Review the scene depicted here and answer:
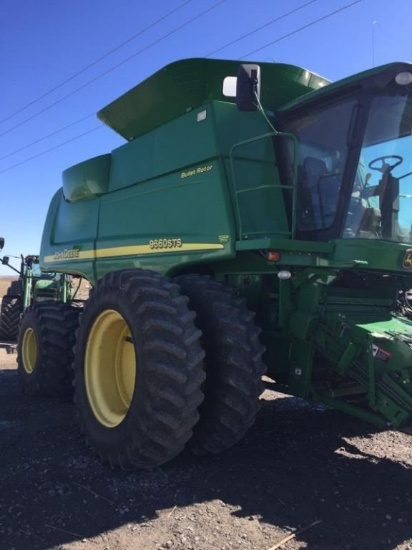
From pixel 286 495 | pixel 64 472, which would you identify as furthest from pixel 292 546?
pixel 64 472

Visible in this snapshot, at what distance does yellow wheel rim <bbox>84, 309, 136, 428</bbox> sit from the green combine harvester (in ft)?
0.04

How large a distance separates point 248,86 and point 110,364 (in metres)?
2.60

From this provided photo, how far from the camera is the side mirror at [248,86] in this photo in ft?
12.6

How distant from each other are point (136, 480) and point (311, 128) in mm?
3095

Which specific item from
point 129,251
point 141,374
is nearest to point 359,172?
point 141,374

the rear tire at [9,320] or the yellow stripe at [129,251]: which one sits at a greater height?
the yellow stripe at [129,251]

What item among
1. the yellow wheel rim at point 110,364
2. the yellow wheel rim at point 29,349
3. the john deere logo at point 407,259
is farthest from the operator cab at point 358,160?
the yellow wheel rim at point 29,349

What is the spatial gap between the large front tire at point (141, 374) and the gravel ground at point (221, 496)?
9.8 inches

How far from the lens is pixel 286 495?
11.7ft

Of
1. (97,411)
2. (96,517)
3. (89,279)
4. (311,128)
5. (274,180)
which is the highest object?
(311,128)

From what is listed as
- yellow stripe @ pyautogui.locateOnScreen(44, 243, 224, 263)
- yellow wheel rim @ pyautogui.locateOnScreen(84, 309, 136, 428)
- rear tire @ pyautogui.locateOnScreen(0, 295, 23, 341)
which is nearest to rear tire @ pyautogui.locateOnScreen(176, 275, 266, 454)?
yellow stripe @ pyautogui.locateOnScreen(44, 243, 224, 263)

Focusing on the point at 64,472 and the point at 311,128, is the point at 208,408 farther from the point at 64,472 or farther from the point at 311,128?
the point at 311,128

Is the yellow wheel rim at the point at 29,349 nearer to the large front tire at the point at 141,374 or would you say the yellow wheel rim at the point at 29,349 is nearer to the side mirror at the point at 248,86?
the large front tire at the point at 141,374

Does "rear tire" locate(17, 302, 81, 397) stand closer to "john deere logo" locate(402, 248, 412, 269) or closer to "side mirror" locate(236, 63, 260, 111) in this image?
"side mirror" locate(236, 63, 260, 111)
